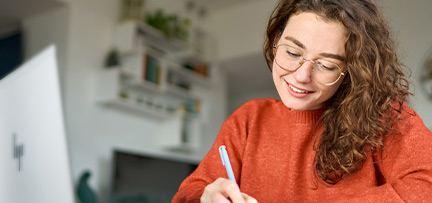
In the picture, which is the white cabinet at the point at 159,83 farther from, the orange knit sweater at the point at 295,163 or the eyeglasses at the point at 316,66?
the eyeglasses at the point at 316,66

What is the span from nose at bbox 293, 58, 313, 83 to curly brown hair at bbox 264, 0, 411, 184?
0.25 ft

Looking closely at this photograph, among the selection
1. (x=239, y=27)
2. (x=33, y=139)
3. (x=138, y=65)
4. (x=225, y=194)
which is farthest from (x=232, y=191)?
(x=239, y=27)

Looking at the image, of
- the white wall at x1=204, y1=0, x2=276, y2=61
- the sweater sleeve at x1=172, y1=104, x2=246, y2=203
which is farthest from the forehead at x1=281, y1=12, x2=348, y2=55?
the white wall at x1=204, y1=0, x2=276, y2=61

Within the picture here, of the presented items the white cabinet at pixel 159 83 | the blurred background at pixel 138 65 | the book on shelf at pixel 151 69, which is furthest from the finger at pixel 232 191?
the book on shelf at pixel 151 69

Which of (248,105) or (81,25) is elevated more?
(81,25)

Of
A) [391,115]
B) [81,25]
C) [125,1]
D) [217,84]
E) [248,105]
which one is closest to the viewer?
[391,115]

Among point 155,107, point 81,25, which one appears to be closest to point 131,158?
point 155,107

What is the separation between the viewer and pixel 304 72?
0.95m

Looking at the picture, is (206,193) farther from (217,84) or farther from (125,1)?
(217,84)

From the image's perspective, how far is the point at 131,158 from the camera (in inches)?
157

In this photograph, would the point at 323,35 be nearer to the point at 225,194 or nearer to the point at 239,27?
the point at 225,194

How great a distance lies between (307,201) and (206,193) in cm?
30

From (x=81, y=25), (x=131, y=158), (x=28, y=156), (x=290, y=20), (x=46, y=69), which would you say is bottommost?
(x=131, y=158)

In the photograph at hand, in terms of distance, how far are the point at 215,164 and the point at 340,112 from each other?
0.29m
